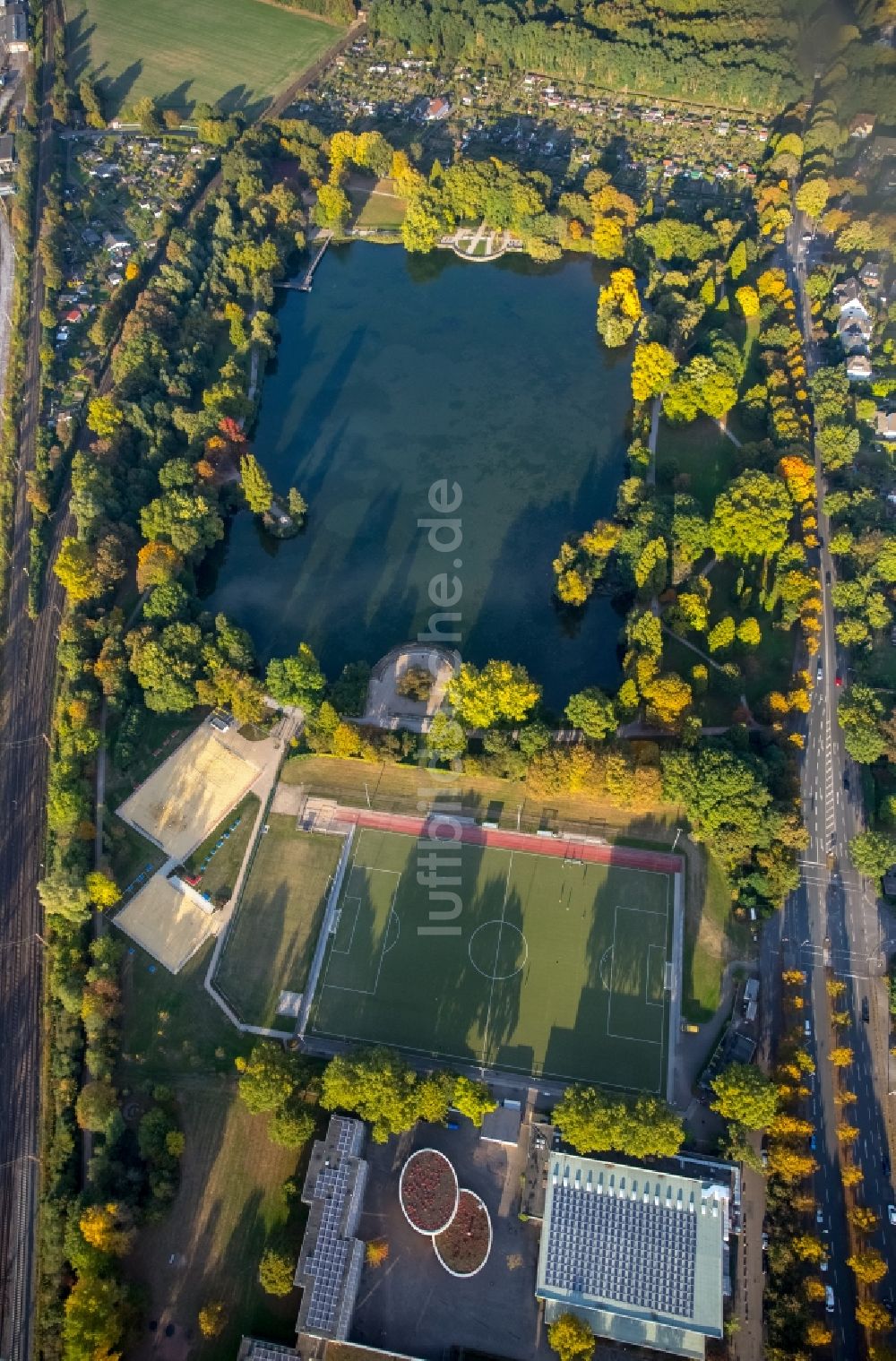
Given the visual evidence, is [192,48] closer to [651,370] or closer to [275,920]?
[651,370]

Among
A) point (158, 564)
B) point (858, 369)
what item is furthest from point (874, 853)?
point (158, 564)

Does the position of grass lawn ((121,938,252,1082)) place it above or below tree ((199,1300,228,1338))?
above

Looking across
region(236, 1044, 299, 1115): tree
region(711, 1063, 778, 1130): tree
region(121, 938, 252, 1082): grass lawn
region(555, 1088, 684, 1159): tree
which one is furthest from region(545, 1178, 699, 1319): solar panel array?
region(121, 938, 252, 1082): grass lawn

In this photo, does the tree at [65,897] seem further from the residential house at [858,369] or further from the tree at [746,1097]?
the residential house at [858,369]

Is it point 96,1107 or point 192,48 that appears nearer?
point 96,1107

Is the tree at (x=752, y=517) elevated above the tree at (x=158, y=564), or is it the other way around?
the tree at (x=752, y=517)

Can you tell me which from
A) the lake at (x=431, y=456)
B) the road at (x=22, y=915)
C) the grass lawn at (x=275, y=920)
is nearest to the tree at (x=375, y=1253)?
the grass lawn at (x=275, y=920)

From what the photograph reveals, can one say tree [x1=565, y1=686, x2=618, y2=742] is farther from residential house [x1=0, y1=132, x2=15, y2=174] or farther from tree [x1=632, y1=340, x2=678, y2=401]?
residential house [x1=0, y1=132, x2=15, y2=174]
